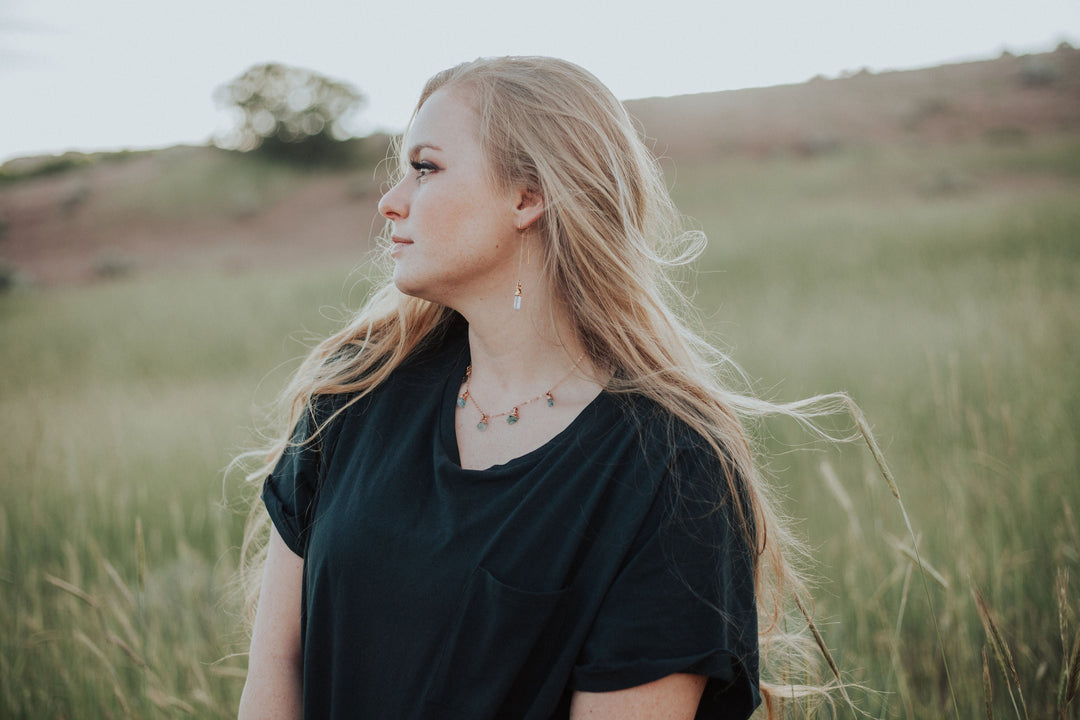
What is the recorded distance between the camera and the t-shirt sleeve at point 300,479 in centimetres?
167

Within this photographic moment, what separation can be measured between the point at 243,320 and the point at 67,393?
2.96 m

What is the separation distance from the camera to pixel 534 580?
136 centimetres

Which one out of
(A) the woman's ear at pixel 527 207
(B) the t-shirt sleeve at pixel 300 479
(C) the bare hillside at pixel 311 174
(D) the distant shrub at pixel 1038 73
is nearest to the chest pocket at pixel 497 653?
(B) the t-shirt sleeve at pixel 300 479

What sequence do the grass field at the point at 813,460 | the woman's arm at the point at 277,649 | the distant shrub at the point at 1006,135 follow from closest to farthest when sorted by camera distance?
the woman's arm at the point at 277,649 → the grass field at the point at 813,460 → the distant shrub at the point at 1006,135

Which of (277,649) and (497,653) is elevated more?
(497,653)

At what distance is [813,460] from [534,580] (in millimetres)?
3180

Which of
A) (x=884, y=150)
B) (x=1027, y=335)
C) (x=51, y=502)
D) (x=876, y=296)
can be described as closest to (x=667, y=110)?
(x=884, y=150)

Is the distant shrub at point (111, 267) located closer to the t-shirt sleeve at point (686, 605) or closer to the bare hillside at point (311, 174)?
the bare hillside at point (311, 174)

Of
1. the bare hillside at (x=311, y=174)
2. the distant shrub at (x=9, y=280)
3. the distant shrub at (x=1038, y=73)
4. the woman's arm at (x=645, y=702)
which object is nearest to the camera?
the woman's arm at (x=645, y=702)

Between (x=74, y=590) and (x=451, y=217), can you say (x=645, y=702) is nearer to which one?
(x=451, y=217)

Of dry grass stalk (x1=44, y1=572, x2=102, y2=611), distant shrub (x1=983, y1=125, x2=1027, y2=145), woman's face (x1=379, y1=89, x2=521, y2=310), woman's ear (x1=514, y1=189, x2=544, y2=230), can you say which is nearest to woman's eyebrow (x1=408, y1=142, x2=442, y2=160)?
woman's face (x1=379, y1=89, x2=521, y2=310)

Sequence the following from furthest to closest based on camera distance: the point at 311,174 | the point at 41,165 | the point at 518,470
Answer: the point at 41,165 → the point at 311,174 → the point at 518,470

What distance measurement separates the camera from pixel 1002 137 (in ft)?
70.0

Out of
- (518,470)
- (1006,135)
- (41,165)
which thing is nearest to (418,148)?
(518,470)
